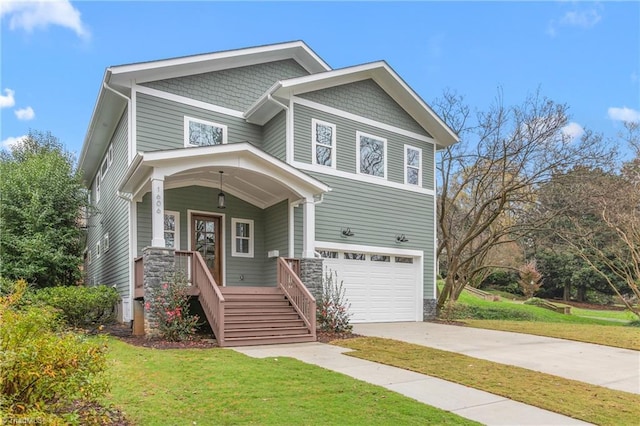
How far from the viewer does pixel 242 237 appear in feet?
43.5

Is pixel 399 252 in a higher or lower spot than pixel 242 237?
lower

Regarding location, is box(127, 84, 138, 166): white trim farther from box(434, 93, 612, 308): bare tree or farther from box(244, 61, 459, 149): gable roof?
box(434, 93, 612, 308): bare tree

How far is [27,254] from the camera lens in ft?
41.6

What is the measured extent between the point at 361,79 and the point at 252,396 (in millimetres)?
11620

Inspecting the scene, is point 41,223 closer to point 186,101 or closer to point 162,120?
point 162,120

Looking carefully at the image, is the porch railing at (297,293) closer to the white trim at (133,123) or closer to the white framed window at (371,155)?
the white framed window at (371,155)

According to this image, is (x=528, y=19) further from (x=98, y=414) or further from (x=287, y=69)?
(x=98, y=414)

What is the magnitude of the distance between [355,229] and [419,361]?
6.77 metres

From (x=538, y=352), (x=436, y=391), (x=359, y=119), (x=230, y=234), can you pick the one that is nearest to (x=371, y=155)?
(x=359, y=119)

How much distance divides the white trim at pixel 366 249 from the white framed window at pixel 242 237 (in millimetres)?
2077

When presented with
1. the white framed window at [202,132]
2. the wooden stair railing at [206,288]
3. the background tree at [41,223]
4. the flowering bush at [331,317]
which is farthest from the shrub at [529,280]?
the background tree at [41,223]

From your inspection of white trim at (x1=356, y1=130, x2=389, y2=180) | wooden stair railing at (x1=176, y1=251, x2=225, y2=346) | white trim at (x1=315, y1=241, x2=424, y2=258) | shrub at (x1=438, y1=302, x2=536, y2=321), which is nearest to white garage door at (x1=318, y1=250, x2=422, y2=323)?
white trim at (x1=315, y1=241, x2=424, y2=258)

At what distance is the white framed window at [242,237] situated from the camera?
1309cm

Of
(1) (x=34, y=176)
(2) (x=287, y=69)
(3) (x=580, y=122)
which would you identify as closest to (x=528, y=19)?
(3) (x=580, y=122)
